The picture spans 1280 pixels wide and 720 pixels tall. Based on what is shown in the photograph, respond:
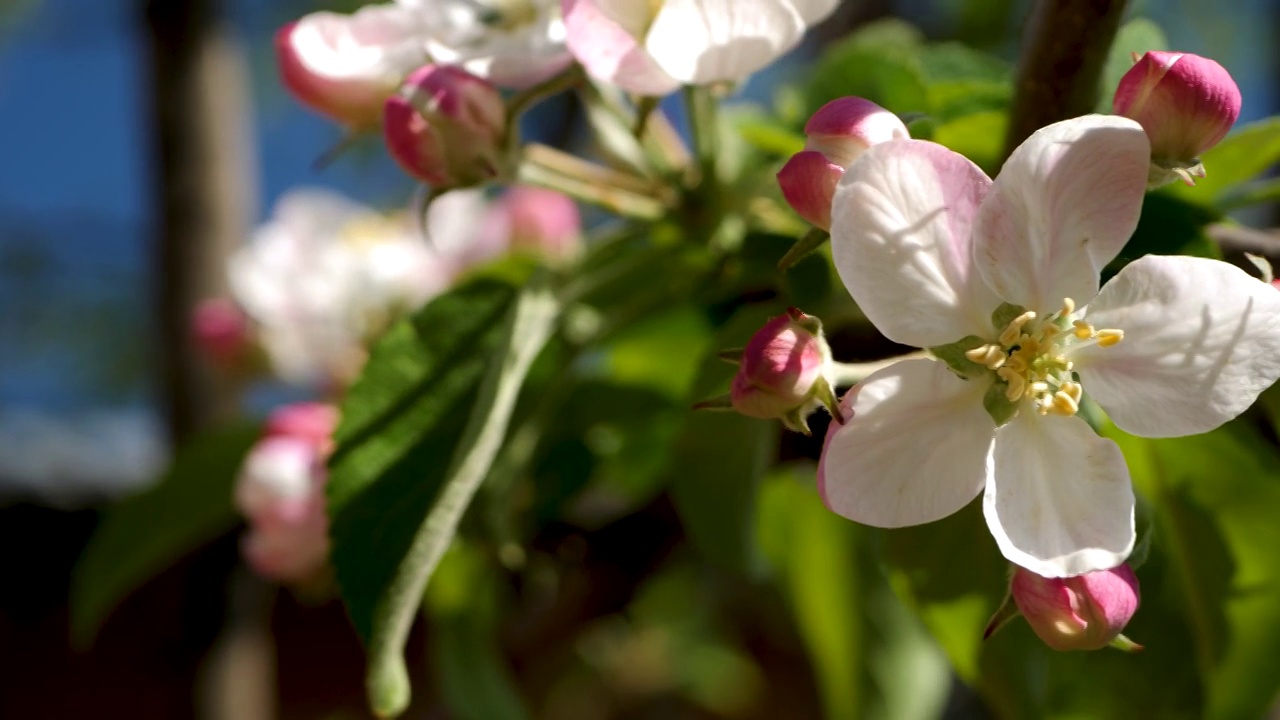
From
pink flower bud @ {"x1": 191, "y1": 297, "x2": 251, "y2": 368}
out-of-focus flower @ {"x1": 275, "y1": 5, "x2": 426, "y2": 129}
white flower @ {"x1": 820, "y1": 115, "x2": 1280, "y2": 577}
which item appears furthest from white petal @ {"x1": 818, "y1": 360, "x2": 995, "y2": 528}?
pink flower bud @ {"x1": 191, "y1": 297, "x2": 251, "y2": 368}

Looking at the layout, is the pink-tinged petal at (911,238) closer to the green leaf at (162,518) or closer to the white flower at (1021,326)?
the white flower at (1021,326)

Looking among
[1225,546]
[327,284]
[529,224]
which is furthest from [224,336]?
[1225,546]

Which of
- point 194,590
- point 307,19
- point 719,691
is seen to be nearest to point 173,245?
point 194,590

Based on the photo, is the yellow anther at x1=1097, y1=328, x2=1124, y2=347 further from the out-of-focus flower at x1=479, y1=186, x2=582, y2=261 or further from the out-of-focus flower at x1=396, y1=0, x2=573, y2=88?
the out-of-focus flower at x1=479, y1=186, x2=582, y2=261

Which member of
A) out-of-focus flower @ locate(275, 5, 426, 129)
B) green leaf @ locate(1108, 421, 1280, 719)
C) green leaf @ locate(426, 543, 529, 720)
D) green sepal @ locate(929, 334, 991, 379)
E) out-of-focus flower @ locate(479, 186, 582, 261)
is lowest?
green leaf @ locate(426, 543, 529, 720)

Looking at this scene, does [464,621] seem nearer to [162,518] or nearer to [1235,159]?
[162,518]

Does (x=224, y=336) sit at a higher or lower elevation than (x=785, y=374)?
lower

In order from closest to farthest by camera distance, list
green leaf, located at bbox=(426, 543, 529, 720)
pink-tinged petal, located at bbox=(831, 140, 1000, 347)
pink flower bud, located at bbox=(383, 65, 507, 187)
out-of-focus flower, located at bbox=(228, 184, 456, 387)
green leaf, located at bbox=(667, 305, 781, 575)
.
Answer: pink-tinged petal, located at bbox=(831, 140, 1000, 347) → pink flower bud, located at bbox=(383, 65, 507, 187) → green leaf, located at bbox=(667, 305, 781, 575) → green leaf, located at bbox=(426, 543, 529, 720) → out-of-focus flower, located at bbox=(228, 184, 456, 387)
